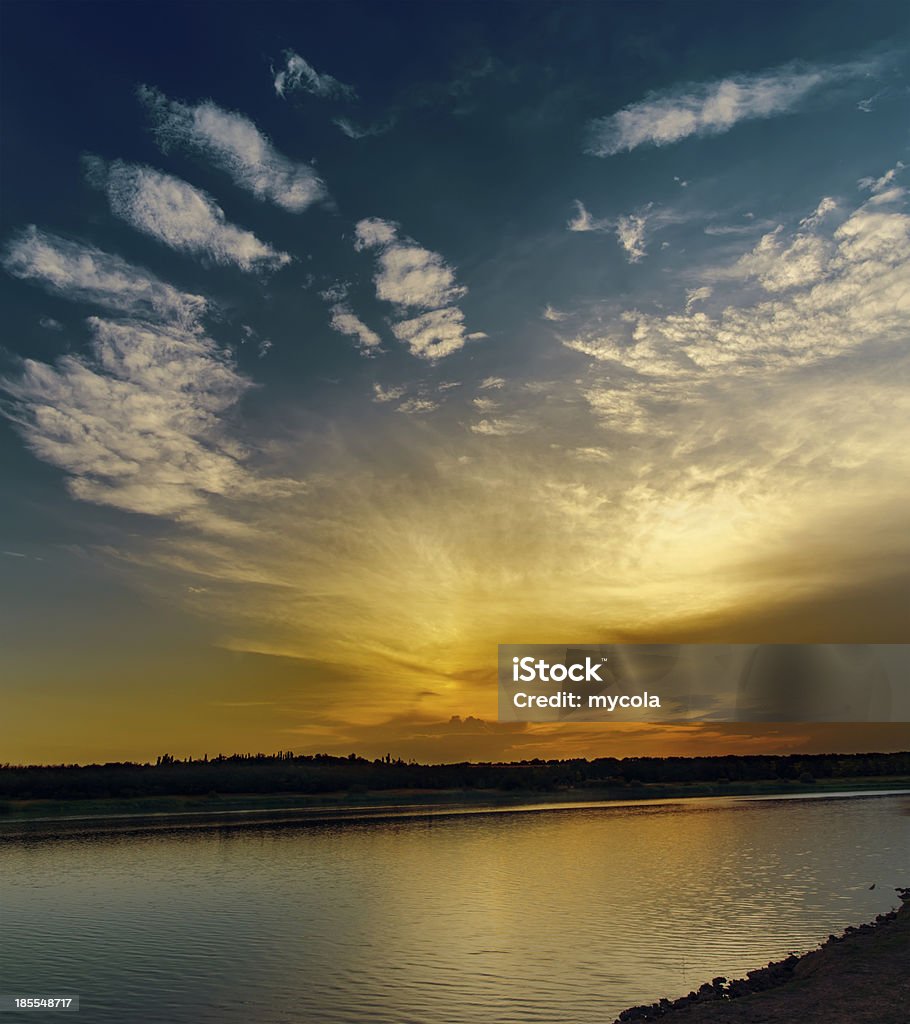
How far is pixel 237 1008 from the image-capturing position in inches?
823

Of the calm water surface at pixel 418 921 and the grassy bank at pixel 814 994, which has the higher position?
the grassy bank at pixel 814 994

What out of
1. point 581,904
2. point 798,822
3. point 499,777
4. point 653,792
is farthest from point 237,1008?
point 653,792

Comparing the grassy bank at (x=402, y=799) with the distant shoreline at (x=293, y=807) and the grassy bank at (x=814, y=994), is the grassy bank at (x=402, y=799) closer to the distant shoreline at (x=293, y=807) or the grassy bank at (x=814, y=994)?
the distant shoreline at (x=293, y=807)

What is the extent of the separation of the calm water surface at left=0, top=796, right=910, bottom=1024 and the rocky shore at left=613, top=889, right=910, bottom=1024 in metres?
1.69

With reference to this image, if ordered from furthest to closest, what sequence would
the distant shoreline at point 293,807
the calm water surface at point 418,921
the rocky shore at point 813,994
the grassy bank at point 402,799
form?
the grassy bank at point 402,799, the distant shoreline at point 293,807, the calm water surface at point 418,921, the rocky shore at point 813,994

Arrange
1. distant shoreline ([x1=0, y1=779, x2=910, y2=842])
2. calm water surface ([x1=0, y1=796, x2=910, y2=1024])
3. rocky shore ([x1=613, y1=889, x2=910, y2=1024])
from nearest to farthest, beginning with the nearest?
rocky shore ([x1=613, y1=889, x2=910, y2=1024]) < calm water surface ([x1=0, y1=796, x2=910, y2=1024]) < distant shoreline ([x1=0, y1=779, x2=910, y2=842])

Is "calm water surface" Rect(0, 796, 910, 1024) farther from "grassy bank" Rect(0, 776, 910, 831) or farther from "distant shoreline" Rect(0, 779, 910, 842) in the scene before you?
"grassy bank" Rect(0, 776, 910, 831)

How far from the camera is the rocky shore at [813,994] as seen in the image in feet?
55.0

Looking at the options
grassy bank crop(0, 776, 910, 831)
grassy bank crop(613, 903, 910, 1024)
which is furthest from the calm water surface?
grassy bank crop(0, 776, 910, 831)

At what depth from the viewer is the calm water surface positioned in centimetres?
2155

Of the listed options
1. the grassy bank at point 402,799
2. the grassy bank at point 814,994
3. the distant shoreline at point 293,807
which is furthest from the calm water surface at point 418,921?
the grassy bank at point 402,799

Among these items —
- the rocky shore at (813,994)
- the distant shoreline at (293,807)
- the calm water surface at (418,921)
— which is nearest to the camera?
the rocky shore at (813,994)

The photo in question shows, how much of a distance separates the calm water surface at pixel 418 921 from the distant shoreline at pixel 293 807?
2980 cm

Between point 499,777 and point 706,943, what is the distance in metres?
143
